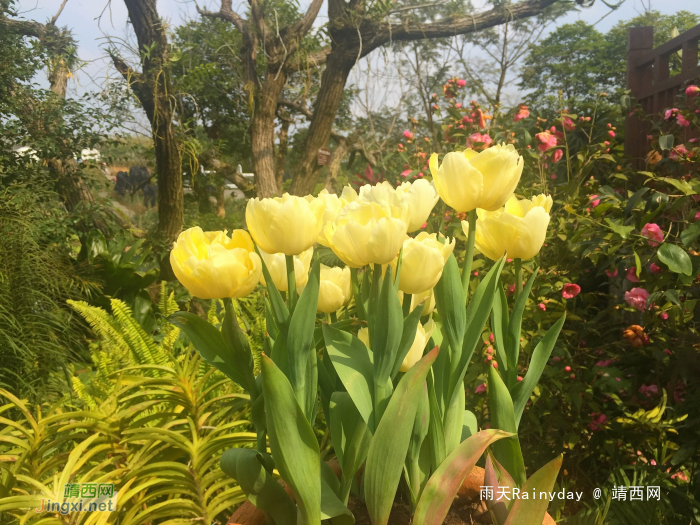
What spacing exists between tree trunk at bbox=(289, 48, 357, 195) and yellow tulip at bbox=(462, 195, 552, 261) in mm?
4129

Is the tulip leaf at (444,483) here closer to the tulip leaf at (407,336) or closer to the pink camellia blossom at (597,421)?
the tulip leaf at (407,336)

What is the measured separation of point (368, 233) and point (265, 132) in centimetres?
468

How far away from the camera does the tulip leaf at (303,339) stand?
52 centimetres

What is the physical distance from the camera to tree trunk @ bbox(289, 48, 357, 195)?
470 cm

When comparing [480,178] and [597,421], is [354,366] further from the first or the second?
[597,421]

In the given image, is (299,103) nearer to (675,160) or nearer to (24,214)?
(24,214)

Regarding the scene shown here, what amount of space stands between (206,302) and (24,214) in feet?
3.80

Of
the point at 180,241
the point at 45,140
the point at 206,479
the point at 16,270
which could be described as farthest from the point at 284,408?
the point at 45,140

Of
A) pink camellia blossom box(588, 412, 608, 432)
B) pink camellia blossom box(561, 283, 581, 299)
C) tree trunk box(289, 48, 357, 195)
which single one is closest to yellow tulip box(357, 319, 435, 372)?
pink camellia blossom box(561, 283, 581, 299)

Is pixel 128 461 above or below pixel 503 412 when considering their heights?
below

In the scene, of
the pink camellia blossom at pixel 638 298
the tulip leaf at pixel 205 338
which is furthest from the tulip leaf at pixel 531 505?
the pink camellia blossom at pixel 638 298

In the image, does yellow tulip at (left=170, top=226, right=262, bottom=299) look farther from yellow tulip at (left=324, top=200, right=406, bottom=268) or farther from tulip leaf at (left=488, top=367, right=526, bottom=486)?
tulip leaf at (left=488, top=367, right=526, bottom=486)

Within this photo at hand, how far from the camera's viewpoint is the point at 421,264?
21.0 inches

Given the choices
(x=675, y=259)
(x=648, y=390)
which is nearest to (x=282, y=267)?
(x=675, y=259)
